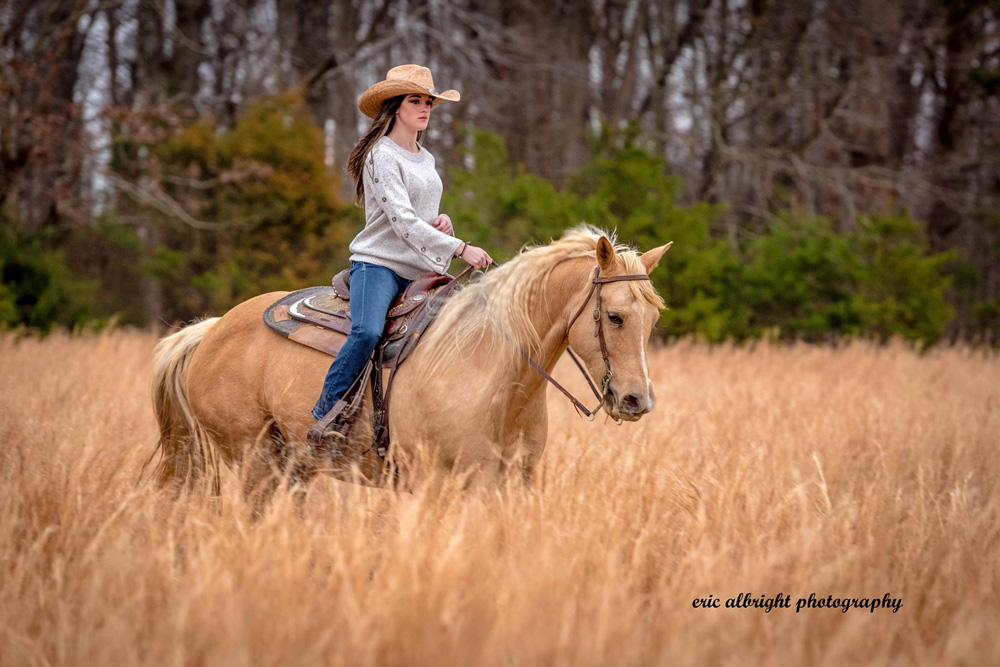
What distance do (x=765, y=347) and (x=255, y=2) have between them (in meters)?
16.0

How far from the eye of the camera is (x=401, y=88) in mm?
3682

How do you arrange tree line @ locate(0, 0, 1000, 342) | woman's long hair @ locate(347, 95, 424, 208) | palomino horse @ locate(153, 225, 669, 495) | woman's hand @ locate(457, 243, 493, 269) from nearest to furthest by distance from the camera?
1. palomino horse @ locate(153, 225, 669, 495)
2. woman's hand @ locate(457, 243, 493, 269)
3. woman's long hair @ locate(347, 95, 424, 208)
4. tree line @ locate(0, 0, 1000, 342)

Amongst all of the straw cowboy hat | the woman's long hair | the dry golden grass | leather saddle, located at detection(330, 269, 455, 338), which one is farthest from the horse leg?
the straw cowboy hat

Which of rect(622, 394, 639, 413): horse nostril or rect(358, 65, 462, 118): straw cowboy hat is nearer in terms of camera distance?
rect(622, 394, 639, 413): horse nostril

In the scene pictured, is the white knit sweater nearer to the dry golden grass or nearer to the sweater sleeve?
the sweater sleeve

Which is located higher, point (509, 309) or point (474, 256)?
point (474, 256)

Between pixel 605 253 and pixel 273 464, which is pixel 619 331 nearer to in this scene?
pixel 605 253

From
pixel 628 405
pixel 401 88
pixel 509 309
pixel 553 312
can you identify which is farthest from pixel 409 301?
pixel 628 405

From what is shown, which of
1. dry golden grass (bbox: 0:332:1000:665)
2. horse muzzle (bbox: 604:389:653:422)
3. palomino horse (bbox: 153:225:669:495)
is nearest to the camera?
dry golden grass (bbox: 0:332:1000:665)

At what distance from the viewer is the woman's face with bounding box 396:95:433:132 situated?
12.2 feet

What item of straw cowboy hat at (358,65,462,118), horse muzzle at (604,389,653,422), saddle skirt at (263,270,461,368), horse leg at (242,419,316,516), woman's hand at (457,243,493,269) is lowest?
horse leg at (242,419,316,516)

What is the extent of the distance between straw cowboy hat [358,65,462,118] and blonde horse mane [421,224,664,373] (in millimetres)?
878

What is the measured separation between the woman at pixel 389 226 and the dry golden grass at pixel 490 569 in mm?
572

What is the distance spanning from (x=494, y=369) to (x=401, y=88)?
4.76 ft
